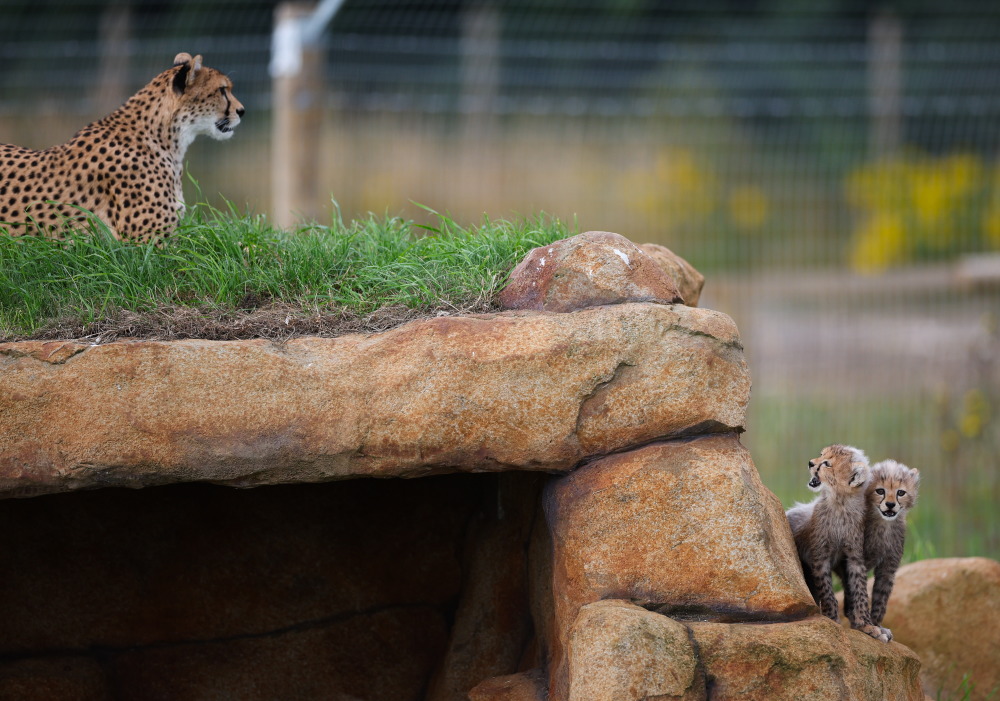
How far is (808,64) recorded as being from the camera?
13250 millimetres

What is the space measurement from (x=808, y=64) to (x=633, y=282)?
10630 mm

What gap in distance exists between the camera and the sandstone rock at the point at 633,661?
9.87 feet

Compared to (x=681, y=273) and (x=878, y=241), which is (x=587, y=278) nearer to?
(x=681, y=273)

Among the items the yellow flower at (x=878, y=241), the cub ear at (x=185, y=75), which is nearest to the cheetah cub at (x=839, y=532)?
the cub ear at (x=185, y=75)

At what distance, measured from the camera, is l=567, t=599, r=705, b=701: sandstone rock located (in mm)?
3010

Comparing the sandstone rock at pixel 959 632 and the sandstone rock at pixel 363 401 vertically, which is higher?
the sandstone rock at pixel 363 401

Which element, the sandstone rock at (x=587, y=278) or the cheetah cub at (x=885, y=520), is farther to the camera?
the cheetah cub at (x=885, y=520)

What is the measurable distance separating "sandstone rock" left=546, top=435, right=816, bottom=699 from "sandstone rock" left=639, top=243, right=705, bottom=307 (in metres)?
0.94

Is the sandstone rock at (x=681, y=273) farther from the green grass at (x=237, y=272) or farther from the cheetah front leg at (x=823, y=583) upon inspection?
the cheetah front leg at (x=823, y=583)

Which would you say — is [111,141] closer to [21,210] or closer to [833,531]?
[21,210]

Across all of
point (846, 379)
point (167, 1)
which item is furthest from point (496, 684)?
point (167, 1)

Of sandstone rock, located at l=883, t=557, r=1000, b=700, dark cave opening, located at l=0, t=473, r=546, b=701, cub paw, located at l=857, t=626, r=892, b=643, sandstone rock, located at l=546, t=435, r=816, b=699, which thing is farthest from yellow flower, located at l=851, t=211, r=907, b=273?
sandstone rock, located at l=546, t=435, r=816, b=699

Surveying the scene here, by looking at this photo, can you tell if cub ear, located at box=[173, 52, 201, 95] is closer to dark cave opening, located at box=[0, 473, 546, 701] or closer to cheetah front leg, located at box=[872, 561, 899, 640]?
dark cave opening, located at box=[0, 473, 546, 701]

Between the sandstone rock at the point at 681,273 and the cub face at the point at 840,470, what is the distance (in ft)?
2.39
